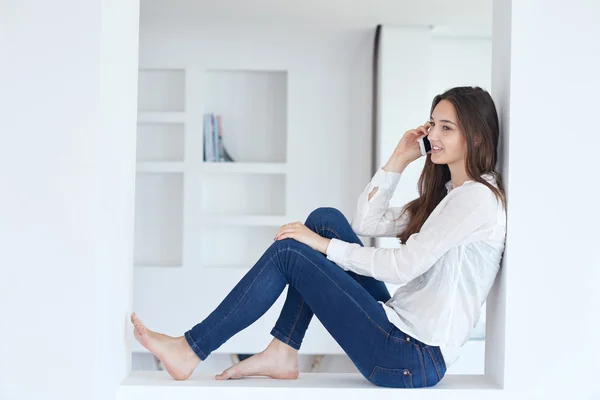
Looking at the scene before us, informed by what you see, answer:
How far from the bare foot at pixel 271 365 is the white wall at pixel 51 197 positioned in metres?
0.47

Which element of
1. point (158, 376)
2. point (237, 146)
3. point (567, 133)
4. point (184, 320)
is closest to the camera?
point (567, 133)

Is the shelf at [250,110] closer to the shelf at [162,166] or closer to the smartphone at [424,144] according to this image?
the shelf at [162,166]

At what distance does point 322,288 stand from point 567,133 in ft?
2.76

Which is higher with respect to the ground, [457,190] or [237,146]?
[237,146]

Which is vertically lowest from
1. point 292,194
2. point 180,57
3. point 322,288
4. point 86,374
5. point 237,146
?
point 86,374

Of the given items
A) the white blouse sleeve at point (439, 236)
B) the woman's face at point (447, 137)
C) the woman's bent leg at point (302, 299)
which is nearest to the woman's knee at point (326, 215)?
the woman's bent leg at point (302, 299)

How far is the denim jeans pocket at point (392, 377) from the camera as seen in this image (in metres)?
1.95

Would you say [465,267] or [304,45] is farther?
[304,45]

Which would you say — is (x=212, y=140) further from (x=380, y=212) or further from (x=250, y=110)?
(x=380, y=212)

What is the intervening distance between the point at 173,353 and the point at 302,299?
1.41 feet

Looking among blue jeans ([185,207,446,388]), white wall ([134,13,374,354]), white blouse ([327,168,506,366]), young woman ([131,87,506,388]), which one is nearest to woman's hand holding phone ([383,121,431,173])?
young woman ([131,87,506,388])

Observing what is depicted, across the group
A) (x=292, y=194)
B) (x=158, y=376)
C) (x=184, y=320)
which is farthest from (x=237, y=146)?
(x=158, y=376)

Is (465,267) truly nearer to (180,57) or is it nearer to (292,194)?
(292,194)

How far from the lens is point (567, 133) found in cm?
194
